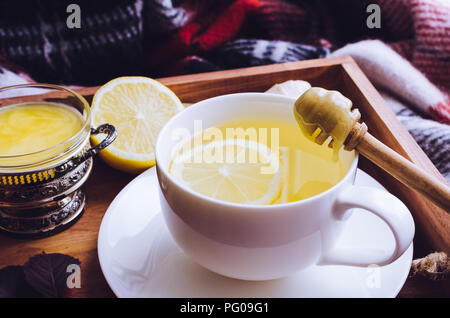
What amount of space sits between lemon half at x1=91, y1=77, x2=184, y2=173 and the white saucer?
0.16m

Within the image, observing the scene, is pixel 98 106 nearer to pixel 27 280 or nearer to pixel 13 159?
pixel 13 159

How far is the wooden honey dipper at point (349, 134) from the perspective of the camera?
528 millimetres

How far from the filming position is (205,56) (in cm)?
125

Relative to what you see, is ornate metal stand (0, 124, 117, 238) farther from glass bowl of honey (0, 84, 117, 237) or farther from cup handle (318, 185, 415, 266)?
cup handle (318, 185, 415, 266)

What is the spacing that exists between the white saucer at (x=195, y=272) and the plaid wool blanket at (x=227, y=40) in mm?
519

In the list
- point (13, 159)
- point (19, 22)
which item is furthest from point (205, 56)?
point (13, 159)

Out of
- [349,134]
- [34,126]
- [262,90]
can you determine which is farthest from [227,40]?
[349,134]

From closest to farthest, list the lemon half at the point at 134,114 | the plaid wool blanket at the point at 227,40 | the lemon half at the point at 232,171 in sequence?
the lemon half at the point at 232,171 → the lemon half at the point at 134,114 → the plaid wool blanket at the point at 227,40

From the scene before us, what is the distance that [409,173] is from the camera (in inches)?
20.9

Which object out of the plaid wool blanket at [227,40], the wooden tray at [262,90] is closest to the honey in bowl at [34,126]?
the wooden tray at [262,90]

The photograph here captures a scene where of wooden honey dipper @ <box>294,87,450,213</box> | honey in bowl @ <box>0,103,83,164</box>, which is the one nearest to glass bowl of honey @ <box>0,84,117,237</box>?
honey in bowl @ <box>0,103,83,164</box>

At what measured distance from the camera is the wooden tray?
633 mm

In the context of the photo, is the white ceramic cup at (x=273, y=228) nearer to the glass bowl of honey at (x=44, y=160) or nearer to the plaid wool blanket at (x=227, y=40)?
the glass bowl of honey at (x=44, y=160)

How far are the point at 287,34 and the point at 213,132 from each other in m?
0.68
